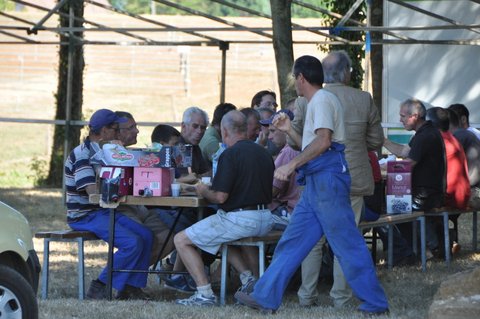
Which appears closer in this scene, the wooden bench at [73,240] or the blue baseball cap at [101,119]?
the wooden bench at [73,240]

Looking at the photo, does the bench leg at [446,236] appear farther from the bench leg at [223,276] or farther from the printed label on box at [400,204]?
the bench leg at [223,276]

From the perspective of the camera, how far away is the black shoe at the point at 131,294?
29.3ft

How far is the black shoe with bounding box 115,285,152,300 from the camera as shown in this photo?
8.95 metres

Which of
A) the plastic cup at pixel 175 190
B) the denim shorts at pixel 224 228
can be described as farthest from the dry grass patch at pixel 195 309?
the plastic cup at pixel 175 190

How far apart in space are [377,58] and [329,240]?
9636 mm

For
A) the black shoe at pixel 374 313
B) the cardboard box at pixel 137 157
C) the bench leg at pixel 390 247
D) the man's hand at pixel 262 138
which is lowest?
the black shoe at pixel 374 313

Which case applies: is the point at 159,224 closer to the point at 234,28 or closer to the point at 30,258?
the point at 30,258

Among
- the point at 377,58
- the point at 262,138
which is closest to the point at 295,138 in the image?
the point at 262,138

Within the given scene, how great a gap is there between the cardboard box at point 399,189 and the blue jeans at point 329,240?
9.99 feet

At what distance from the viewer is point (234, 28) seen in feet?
47.8

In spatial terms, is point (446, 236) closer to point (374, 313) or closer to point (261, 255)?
point (261, 255)

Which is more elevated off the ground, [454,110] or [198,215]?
[454,110]

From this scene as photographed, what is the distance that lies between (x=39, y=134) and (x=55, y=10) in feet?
66.2

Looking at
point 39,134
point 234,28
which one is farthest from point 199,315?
point 39,134
